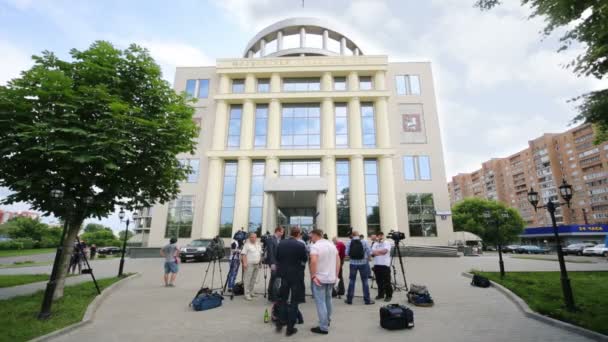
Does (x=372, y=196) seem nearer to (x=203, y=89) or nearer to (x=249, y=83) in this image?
(x=249, y=83)

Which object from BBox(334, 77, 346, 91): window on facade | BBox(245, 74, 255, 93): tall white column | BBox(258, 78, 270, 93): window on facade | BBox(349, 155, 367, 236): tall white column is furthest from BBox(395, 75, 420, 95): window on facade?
BBox(245, 74, 255, 93): tall white column

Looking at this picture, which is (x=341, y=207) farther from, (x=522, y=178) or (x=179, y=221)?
(x=522, y=178)

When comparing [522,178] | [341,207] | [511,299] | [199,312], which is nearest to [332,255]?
[199,312]

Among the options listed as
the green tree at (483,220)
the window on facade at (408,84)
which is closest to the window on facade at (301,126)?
the window on facade at (408,84)

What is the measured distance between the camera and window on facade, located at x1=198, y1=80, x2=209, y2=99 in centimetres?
3353

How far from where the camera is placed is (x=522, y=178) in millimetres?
89625

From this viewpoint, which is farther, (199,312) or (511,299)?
(511,299)

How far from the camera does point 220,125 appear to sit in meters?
31.0

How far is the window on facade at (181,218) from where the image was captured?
2902cm

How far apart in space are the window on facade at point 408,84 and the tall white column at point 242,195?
20327 mm

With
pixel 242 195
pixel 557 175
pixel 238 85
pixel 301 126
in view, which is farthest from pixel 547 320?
pixel 557 175

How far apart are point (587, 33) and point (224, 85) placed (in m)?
31.7

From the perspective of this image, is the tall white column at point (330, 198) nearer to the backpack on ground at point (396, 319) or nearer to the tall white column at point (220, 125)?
the tall white column at point (220, 125)

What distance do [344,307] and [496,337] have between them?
330cm
